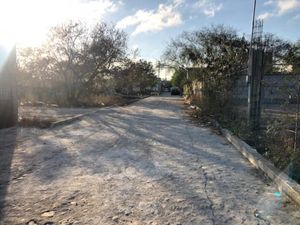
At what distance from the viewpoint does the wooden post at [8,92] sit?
12.4 meters

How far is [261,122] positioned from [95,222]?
28.6 ft

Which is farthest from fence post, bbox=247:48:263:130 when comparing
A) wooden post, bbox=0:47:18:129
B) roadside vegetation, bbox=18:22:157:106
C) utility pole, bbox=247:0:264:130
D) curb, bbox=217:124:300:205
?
roadside vegetation, bbox=18:22:157:106

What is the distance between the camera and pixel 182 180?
5.73m

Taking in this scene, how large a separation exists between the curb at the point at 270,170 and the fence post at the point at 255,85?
5.16 ft

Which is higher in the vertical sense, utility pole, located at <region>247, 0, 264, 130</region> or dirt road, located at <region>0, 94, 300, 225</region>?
utility pole, located at <region>247, 0, 264, 130</region>

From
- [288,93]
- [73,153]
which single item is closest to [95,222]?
[73,153]

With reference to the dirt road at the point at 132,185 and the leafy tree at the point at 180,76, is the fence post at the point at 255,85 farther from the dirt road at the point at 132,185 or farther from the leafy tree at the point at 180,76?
the leafy tree at the point at 180,76

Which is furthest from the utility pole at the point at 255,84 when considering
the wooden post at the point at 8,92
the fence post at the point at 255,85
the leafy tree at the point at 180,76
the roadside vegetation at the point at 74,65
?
the leafy tree at the point at 180,76

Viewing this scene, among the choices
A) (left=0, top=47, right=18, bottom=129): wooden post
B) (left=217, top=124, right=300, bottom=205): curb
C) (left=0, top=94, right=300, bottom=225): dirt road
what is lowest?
(left=0, top=94, right=300, bottom=225): dirt road

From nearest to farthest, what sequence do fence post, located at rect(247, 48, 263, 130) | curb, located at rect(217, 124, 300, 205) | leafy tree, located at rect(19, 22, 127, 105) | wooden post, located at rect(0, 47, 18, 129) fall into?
curb, located at rect(217, 124, 300, 205) → fence post, located at rect(247, 48, 263, 130) → wooden post, located at rect(0, 47, 18, 129) → leafy tree, located at rect(19, 22, 127, 105)

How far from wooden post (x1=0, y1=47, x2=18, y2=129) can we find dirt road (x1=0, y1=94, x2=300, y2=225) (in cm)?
354

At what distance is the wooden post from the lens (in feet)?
40.7

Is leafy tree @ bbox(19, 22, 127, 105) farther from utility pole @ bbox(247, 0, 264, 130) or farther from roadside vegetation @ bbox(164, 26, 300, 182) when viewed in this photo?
utility pole @ bbox(247, 0, 264, 130)

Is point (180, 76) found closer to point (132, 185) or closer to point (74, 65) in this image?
point (74, 65)
